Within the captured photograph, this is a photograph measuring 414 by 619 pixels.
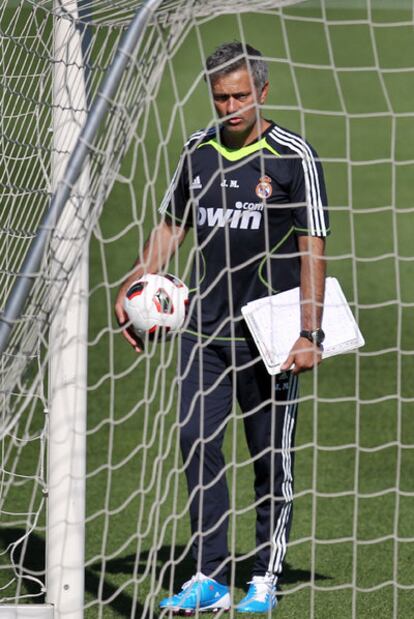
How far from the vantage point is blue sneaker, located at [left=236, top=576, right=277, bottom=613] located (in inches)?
189

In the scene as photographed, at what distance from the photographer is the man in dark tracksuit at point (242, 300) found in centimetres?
468

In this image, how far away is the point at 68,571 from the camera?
432 cm

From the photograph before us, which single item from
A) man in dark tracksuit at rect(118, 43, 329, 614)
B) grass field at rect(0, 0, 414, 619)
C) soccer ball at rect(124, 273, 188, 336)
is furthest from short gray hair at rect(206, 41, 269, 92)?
soccer ball at rect(124, 273, 188, 336)

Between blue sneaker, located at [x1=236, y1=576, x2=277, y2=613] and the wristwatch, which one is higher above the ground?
the wristwatch

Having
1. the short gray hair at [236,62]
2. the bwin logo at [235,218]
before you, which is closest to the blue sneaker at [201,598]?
the bwin logo at [235,218]

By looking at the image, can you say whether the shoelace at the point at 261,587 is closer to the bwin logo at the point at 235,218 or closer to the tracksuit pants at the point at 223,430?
the tracksuit pants at the point at 223,430

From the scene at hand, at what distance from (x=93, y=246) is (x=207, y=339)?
806 centimetres

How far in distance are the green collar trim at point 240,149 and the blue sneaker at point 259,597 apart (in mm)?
1590

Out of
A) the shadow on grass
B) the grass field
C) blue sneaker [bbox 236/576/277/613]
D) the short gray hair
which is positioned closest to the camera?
the short gray hair

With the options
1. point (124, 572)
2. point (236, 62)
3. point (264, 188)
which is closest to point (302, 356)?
point (264, 188)

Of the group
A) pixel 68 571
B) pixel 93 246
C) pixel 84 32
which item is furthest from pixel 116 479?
pixel 93 246

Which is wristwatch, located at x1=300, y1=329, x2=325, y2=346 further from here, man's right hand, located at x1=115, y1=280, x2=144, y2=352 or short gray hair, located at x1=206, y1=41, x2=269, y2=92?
short gray hair, located at x1=206, y1=41, x2=269, y2=92

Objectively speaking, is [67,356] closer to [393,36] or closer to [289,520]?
[289,520]

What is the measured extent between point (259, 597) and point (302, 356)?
0.95 m
